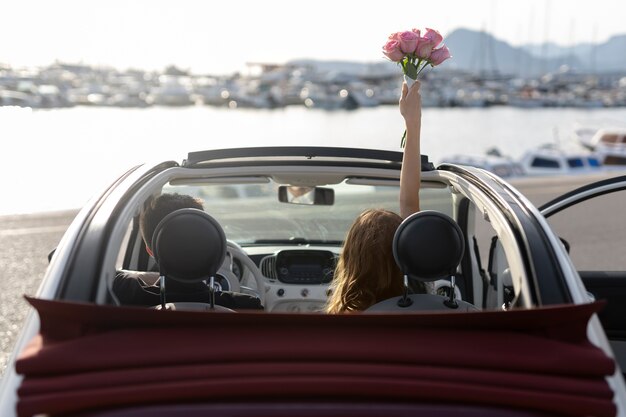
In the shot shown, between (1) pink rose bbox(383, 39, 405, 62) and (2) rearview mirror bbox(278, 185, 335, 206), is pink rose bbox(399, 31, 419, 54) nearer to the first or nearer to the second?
(1) pink rose bbox(383, 39, 405, 62)

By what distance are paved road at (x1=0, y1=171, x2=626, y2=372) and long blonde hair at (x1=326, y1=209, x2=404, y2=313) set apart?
3845 millimetres

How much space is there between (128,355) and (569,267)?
1.22 meters

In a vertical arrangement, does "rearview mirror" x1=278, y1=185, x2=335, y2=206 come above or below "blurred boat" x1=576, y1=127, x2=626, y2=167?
Result: above

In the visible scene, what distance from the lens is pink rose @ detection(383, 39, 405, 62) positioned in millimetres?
3758

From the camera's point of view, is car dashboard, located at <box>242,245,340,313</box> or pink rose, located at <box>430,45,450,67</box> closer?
pink rose, located at <box>430,45,450,67</box>

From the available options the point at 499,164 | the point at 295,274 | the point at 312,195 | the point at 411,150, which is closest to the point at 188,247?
the point at 411,150

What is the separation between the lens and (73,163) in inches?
2057

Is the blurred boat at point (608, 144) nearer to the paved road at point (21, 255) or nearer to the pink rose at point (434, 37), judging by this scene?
the paved road at point (21, 255)

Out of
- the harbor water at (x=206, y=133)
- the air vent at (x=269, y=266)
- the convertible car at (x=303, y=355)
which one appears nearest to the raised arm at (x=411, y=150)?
the convertible car at (x=303, y=355)

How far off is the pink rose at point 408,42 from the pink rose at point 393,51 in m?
0.02

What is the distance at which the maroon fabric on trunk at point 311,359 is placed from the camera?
6.12ft

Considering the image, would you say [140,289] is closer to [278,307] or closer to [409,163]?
[409,163]

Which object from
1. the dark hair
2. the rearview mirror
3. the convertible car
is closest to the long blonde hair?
the convertible car

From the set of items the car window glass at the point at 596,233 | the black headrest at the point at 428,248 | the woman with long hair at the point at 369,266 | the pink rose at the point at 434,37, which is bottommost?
the car window glass at the point at 596,233
